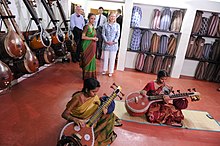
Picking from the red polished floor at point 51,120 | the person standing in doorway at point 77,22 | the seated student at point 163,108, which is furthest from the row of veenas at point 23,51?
the seated student at point 163,108

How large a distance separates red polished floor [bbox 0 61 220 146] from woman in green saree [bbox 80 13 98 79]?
0.37 meters

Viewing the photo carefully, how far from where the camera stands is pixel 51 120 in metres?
2.10

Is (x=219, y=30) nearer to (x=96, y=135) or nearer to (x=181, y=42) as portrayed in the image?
(x=181, y=42)

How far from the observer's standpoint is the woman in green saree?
307cm

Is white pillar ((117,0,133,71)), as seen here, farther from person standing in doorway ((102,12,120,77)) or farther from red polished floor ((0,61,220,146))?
red polished floor ((0,61,220,146))

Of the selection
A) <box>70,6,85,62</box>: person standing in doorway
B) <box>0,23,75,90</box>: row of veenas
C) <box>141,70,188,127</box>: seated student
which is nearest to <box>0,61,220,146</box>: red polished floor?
<box>141,70,188,127</box>: seated student

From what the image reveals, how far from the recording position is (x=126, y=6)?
4.06 meters

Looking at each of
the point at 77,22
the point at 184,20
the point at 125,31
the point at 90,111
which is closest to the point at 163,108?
the point at 90,111

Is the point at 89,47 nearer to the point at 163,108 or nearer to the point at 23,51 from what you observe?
the point at 23,51

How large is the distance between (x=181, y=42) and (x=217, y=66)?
1.18m

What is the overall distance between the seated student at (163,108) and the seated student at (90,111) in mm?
756

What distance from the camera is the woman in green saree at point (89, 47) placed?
307cm

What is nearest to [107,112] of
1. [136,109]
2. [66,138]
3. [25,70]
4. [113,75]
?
[66,138]

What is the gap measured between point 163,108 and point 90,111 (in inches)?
45.4
